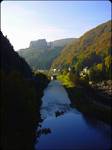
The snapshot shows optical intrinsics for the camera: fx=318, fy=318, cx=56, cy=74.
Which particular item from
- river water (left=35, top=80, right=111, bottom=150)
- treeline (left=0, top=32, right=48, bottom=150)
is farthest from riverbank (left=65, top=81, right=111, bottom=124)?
treeline (left=0, top=32, right=48, bottom=150)

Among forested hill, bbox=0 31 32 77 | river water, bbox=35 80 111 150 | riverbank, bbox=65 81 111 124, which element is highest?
forested hill, bbox=0 31 32 77

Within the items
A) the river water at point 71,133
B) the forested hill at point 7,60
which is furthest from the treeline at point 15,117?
the forested hill at point 7,60

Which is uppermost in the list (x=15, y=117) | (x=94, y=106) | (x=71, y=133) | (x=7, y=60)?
(x=7, y=60)

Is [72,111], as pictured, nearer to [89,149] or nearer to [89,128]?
[89,128]

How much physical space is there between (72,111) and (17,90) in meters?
31.9

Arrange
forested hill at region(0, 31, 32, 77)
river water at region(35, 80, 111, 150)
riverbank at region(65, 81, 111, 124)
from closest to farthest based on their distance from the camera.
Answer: river water at region(35, 80, 111, 150) → riverbank at region(65, 81, 111, 124) → forested hill at region(0, 31, 32, 77)

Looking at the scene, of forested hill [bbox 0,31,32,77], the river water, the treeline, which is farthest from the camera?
forested hill [bbox 0,31,32,77]

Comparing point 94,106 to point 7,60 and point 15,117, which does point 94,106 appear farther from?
point 15,117

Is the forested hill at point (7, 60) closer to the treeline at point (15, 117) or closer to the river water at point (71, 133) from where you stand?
the river water at point (71, 133)

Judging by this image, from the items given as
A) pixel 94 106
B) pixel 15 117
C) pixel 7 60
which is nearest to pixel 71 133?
pixel 15 117

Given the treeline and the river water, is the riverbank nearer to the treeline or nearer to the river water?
the river water

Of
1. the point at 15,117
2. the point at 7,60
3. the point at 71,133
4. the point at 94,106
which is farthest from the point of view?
the point at 7,60

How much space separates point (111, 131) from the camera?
51344 mm

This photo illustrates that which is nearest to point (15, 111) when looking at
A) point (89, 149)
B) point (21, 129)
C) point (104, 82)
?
point (21, 129)
